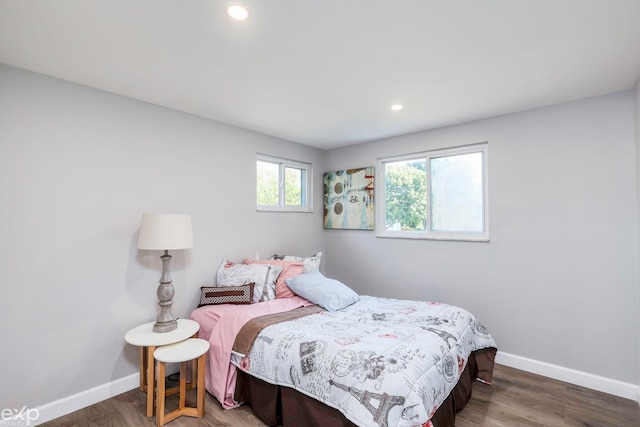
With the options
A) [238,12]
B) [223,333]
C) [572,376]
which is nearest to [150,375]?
[223,333]

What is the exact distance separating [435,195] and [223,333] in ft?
8.74

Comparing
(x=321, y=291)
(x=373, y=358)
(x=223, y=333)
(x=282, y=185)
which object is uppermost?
(x=282, y=185)

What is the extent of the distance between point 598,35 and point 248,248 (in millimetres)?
3315

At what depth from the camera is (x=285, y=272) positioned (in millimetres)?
3307

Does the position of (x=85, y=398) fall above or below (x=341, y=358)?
below

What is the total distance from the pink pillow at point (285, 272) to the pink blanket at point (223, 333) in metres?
0.23

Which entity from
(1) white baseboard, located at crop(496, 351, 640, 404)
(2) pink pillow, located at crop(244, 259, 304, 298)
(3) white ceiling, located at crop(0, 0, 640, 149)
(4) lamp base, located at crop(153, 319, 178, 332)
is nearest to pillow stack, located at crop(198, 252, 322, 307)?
(2) pink pillow, located at crop(244, 259, 304, 298)

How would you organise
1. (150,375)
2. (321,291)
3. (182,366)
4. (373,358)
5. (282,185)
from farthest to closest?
1. (282,185)
2. (321,291)
3. (182,366)
4. (150,375)
5. (373,358)

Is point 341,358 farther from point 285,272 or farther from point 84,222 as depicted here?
point 84,222

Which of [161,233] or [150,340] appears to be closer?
[150,340]
